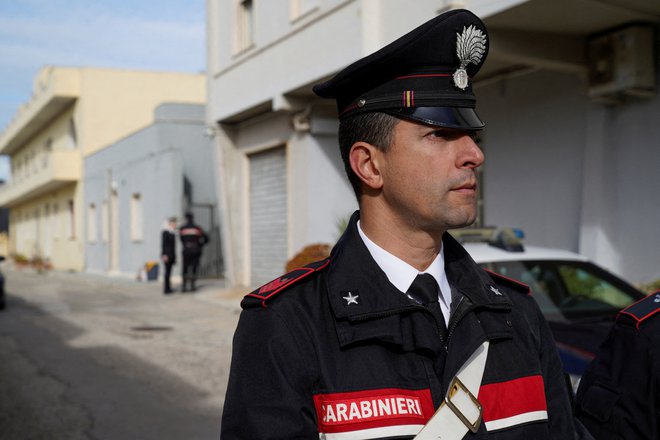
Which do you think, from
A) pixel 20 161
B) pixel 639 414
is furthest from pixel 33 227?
pixel 639 414

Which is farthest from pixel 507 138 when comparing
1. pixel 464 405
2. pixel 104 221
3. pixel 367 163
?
pixel 104 221

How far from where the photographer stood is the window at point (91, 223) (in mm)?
31969

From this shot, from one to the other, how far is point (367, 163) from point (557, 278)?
4.11 meters

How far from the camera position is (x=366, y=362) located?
167 cm

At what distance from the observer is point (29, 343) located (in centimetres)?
1032

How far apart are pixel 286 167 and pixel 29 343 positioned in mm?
6970

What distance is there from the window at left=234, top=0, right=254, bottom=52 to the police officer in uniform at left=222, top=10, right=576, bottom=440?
591 inches

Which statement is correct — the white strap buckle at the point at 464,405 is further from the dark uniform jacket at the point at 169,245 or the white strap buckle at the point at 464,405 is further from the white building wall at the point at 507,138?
the dark uniform jacket at the point at 169,245

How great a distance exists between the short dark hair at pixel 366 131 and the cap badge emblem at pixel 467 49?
21 centimetres

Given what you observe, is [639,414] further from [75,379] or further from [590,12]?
[590,12]

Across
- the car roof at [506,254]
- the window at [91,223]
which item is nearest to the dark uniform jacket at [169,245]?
the car roof at [506,254]

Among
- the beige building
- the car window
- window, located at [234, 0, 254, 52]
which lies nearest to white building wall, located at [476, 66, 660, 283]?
the car window

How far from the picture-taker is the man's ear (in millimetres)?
1902

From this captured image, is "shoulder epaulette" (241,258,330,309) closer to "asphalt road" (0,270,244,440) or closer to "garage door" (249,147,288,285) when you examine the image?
"asphalt road" (0,270,244,440)
